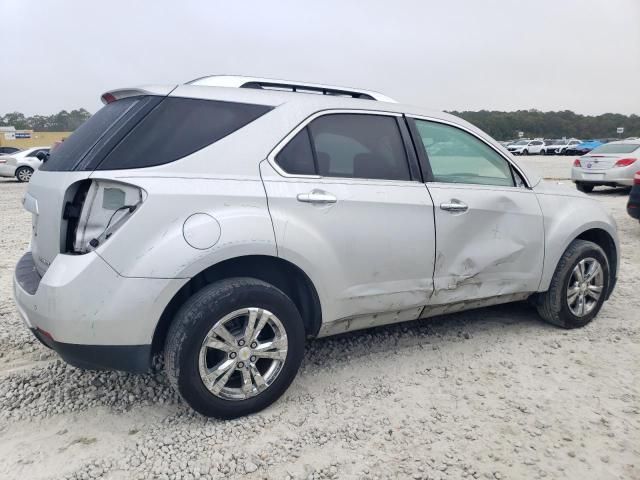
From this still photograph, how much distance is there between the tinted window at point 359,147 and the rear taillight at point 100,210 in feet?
3.51

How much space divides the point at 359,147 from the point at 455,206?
0.75m

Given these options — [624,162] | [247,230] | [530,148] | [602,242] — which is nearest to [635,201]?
[602,242]

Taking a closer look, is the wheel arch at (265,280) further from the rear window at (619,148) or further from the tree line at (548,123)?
the tree line at (548,123)

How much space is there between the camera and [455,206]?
3.29 m

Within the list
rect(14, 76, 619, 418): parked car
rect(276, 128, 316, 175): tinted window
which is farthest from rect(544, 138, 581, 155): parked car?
rect(276, 128, 316, 175): tinted window

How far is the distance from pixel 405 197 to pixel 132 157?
5.24 feet

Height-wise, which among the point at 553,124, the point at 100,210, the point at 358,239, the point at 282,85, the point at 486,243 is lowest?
the point at 486,243

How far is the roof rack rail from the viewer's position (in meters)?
2.97

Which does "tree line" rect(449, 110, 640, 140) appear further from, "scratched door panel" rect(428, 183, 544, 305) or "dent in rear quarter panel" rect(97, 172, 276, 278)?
"dent in rear quarter panel" rect(97, 172, 276, 278)

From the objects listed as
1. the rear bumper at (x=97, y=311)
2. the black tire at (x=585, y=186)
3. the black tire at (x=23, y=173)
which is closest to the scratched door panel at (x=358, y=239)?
the rear bumper at (x=97, y=311)

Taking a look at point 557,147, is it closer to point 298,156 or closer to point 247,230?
point 298,156

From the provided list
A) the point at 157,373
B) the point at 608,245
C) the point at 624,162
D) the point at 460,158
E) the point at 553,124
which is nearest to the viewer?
the point at 157,373

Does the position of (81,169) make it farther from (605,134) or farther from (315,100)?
(605,134)

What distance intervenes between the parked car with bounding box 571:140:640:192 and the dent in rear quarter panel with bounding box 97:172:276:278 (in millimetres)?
13244
